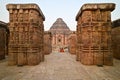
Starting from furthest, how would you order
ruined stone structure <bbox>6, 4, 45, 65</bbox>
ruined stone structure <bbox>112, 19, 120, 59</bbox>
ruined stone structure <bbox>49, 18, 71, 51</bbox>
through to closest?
ruined stone structure <bbox>49, 18, 71, 51</bbox>, ruined stone structure <bbox>112, 19, 120, 59</bbox>, ruined stone structure <bbox>6, 4, 45, 65</bbox>

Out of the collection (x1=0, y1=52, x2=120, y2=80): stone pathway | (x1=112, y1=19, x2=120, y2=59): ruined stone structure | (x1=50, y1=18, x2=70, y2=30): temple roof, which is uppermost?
(x1=50, y1=18, x2=70, y2=30): temple roof

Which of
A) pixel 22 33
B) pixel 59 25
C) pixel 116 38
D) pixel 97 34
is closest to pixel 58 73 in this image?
pixel 22 33

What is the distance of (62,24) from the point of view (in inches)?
2156

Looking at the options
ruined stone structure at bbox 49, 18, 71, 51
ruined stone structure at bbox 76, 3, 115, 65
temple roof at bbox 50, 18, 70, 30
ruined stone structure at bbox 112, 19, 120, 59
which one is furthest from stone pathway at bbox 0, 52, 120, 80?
temple roof at bbox 50, 18, 70, 30

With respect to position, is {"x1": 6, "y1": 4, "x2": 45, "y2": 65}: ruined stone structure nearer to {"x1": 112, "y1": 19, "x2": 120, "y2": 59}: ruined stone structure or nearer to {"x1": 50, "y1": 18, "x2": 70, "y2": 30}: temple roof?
{"x1": 112, "y1": 19, "x2": 120, "y2": 59}: ruined stone structure

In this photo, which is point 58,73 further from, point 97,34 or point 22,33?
point 97,34

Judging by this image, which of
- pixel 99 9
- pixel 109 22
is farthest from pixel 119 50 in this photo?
pixel 99 9

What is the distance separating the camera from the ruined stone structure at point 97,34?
8.59 m

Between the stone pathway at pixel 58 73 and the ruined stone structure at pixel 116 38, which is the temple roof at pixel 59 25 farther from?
the stone pathway at pixel 58 73

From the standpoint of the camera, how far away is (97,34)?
873 cm

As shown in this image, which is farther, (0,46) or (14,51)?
(0,46)

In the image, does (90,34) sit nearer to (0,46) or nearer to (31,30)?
(31,30)

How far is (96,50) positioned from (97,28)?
1332mm

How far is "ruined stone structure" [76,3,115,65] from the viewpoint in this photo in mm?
8594
